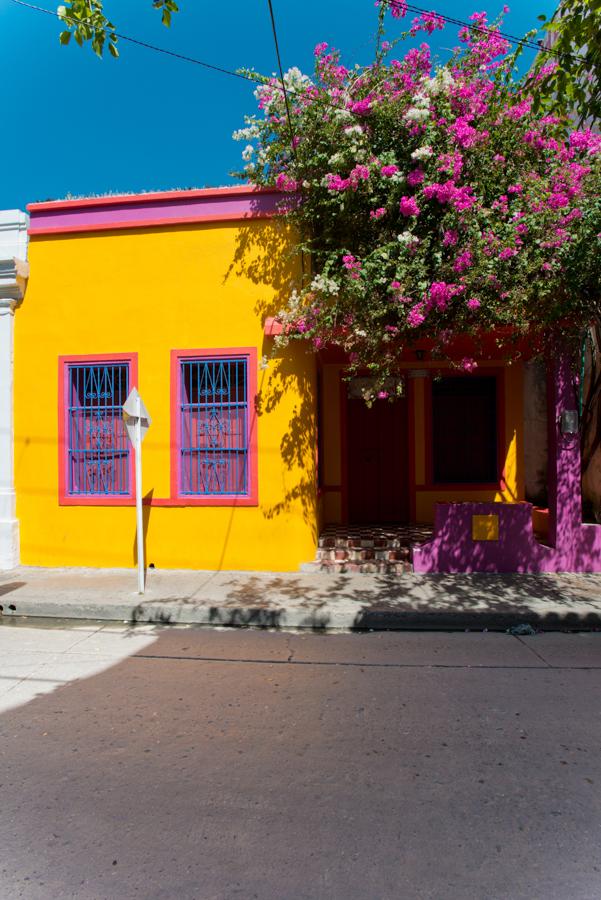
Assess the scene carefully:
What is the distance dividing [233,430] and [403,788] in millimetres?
5436

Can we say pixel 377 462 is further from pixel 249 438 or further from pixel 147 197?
pixel 147 197

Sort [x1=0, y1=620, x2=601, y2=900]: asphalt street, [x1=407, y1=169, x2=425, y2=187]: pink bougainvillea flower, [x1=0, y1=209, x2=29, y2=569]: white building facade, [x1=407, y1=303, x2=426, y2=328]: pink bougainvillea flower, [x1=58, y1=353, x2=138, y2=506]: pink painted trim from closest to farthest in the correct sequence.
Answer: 1. [x1=0, y1=620, x2=601, y2=900]: asphalt street
2. [x1=407, y1=303, x2=426, y2=328]: pink bougainvillea flower
3. [x1=407, y1=169, x2=425, y2=187]: pink bougainvillea flower
4. [x1=58, y1=353, x2=138, y2=506]: pink painted trim
5. [x1=0, y1=209, x2=29, y2=569]: white building facade

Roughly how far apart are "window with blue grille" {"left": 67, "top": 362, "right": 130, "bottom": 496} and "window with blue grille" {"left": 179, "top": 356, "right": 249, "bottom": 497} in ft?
2.99

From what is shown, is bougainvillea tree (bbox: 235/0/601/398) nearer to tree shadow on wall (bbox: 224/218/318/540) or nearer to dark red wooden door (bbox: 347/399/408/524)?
tree shadow on wall (bbox: 224/218/318/540)

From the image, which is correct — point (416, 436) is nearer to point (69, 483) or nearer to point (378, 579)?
point (378, 579)

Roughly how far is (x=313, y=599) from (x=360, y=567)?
1.42 meters

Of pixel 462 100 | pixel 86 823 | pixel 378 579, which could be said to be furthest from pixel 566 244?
pixel 86 823

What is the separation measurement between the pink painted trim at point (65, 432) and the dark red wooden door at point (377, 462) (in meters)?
3.88

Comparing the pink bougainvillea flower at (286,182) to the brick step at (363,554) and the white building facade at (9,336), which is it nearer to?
the white building facade at (9,336)

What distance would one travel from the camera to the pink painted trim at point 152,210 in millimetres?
7543

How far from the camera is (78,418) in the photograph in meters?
8.03

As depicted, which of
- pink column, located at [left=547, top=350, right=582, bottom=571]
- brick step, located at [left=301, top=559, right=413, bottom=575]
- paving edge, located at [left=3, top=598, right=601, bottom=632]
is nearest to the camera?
paving edge, located at [left=3, top=598, right=601, bottom=632]

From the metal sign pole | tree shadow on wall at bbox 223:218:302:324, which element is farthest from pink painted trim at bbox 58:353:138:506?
tree shadow on wall at bbox 223:218:302:324

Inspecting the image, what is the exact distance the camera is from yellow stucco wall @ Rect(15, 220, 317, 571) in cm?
753
